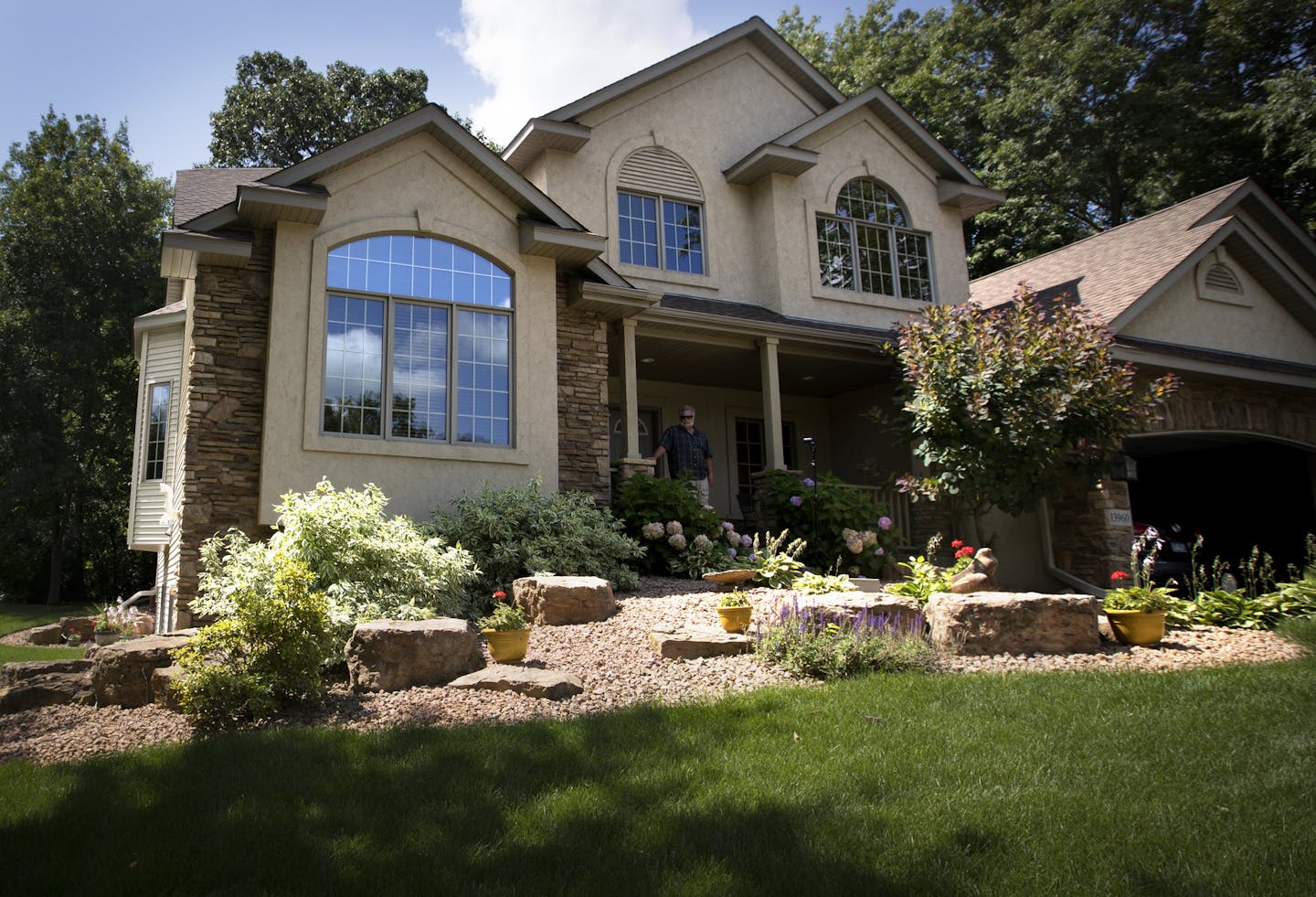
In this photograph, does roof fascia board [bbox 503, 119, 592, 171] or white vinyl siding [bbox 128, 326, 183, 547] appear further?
white vinyl siding [bbox 128, 326, 183, 547]

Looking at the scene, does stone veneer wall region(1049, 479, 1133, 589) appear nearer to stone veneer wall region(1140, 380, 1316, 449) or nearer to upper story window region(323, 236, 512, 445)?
stone veneer wall region(1140, 380, 1316, 449)

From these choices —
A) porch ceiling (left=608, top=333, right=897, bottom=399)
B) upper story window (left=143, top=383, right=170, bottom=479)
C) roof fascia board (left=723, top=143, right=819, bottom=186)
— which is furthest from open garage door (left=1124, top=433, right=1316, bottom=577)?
upper story window (left=143, top=383, right=170, bottom=479)

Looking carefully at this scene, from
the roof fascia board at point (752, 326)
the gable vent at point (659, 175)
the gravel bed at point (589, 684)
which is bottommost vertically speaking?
the gravel bed at point (589, 684)

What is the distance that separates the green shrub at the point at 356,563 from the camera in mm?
6418

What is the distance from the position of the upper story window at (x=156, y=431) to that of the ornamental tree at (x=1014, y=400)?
10.2m

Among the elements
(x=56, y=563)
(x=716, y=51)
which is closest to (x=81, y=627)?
(x=56, y=563)

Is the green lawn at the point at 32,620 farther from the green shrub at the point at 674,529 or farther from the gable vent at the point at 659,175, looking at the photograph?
the gable vent at the point at 659,175

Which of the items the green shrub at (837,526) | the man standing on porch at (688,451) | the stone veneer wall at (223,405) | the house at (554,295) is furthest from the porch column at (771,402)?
the stone veneer wall at (223,405)

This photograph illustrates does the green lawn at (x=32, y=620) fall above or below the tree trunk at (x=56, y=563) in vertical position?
below

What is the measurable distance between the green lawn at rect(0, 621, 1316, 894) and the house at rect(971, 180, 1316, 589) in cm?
732

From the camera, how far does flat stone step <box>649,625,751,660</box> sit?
6.11m

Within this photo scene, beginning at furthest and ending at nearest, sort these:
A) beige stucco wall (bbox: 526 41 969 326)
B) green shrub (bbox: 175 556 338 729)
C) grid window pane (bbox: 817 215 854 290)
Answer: grid window pane (bbox: 817 215 854 290) < beige stucco wall (bbox: 526 41 969 326) < green shrub (bbox: 175 556 338 729)

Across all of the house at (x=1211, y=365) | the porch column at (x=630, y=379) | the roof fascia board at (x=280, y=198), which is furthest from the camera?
the house at (x=1211, y=365)

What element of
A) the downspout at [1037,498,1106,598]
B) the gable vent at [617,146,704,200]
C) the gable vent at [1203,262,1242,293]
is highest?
the gable vent at [617,146,704,200]
